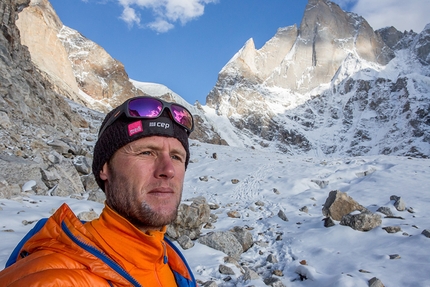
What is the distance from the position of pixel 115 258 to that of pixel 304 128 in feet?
508

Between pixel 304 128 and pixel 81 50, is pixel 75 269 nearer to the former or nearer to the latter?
pixel 81 50

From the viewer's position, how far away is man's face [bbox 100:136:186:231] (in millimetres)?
1771

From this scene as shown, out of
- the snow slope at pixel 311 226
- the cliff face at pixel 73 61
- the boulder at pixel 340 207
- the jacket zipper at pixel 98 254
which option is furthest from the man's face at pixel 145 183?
the cliff face at pixel 73 61

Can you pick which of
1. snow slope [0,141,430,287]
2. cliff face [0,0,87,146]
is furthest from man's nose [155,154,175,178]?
cliff face [0,0,87,146]

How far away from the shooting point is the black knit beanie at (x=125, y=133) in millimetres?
1966

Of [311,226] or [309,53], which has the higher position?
[309,53]

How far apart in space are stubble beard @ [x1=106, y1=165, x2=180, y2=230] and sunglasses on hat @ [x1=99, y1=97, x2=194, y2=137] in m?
0.48

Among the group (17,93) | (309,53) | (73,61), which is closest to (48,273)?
(17,93)

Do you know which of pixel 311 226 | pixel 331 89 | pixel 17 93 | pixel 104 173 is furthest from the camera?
pixel 331 89

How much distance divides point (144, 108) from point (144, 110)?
2cm

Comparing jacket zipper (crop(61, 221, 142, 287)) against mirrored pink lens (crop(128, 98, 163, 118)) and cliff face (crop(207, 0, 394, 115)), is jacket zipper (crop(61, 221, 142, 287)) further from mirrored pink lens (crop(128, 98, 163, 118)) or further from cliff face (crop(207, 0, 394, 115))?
cliff face (crop(207, 0, 394, 115))

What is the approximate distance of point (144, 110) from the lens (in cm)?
209

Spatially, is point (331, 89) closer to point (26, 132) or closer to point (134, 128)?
point (26, 132)

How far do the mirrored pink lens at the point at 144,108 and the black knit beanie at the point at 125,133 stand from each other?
0.13 ft
